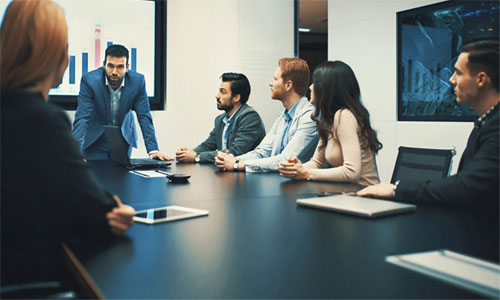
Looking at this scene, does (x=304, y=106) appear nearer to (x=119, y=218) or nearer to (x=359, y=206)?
(x=359, y=206)

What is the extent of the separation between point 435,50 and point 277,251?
3827 millimetres

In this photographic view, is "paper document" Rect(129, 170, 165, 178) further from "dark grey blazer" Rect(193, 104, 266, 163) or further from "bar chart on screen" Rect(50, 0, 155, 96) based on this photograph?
"bar chart on screen" Rect(50, 0, 155, 96)

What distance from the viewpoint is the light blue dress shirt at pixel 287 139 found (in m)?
3.15

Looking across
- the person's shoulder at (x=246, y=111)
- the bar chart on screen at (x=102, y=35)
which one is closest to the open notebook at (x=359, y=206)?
the person's shoulder at (x=246, y=111)

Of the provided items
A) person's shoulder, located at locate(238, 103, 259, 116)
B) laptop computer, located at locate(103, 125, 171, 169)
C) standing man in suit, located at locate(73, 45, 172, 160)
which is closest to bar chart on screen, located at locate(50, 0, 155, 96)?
standing man in suit, located at locate(73, 45, 172, 160)

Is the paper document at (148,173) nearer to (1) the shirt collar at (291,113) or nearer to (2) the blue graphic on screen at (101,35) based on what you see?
(1) the shirt collar at (291,113)

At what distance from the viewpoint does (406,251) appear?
122 cm

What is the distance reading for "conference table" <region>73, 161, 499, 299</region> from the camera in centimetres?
98

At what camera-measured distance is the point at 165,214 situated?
5.61ft

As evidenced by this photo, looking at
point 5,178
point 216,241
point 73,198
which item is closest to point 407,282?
point 216,241

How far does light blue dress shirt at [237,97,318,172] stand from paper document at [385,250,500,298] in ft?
6.56

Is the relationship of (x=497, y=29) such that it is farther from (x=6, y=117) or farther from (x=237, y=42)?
(x=6, y=117)

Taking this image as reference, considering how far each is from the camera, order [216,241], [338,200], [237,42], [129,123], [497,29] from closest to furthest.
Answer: [216,241], [338,200], [497,29], [129,123], [237,42]

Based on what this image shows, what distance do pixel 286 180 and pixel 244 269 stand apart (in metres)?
1.56
